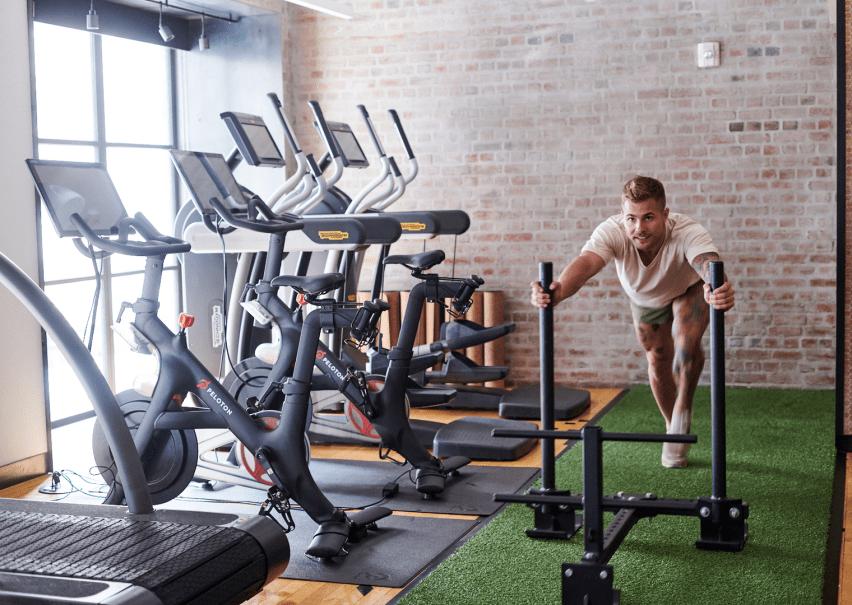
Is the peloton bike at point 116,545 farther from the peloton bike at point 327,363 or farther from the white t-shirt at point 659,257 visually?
the white t-shirt at point 659,257

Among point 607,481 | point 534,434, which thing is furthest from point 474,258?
point 534,434

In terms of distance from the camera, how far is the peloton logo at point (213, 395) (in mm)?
3549

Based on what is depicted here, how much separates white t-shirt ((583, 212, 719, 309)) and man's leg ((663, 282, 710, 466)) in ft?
0.21

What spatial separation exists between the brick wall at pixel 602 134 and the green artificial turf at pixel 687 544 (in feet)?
5.07

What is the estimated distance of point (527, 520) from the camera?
12.0ft

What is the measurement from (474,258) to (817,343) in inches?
101

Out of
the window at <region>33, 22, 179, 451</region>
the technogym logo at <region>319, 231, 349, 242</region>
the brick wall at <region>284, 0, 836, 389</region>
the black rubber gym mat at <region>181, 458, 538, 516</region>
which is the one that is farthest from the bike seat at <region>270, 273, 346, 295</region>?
the brick wall at <region>284, 0, 836, 389</region>

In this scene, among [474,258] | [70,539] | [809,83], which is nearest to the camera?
[70,539]

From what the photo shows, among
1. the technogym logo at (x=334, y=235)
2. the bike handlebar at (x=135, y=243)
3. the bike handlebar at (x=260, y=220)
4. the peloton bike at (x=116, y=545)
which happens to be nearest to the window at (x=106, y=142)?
the bike handlebar at (x=135, y=243)

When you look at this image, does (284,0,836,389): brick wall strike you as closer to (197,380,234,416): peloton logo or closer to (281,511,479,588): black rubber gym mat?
(281,511,479,588): black rubber gym mat

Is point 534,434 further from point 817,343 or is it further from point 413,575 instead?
point 817,343

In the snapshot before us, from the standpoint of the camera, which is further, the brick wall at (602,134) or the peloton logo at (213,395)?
the brick wall at (602,134)

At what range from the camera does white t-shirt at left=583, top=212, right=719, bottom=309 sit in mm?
3859

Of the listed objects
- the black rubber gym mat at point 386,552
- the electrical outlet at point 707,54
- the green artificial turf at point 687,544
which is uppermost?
the electrical outlet at point 707,54
